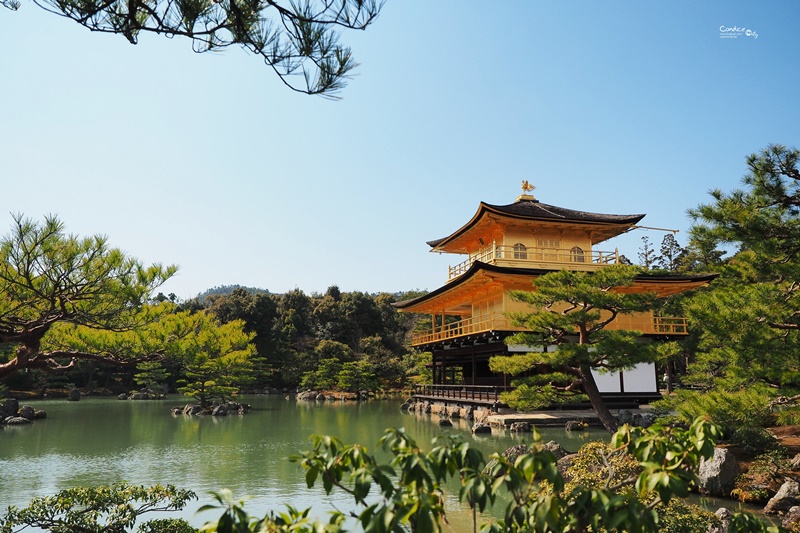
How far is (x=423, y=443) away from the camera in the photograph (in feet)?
41.3

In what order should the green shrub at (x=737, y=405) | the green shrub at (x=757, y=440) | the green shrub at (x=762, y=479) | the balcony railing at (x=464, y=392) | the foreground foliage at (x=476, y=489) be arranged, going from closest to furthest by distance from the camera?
the foreground foliage at (x=476, y=489)
the green shrub at (x=737, y=405)
the green shrub at (x=762, y=479)
the green shrub at (x=757, y=440)
the balcony railing at (x=464, y=392)

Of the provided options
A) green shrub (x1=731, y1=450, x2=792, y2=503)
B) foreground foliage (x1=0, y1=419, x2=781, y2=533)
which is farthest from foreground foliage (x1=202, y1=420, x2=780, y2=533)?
green shrub (x1=731, y1=450, x2=792, y2=503)

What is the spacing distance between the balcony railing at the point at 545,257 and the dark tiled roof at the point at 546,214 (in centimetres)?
114

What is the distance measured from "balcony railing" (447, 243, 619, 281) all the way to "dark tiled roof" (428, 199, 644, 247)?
1.14 meters

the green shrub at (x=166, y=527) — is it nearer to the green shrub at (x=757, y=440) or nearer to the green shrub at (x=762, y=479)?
the green shrub at (x=762, y=479)

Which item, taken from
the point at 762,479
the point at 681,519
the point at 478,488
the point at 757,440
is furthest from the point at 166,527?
the point at 757,440

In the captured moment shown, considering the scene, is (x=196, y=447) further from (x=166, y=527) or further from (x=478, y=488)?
(x=478, y=488)

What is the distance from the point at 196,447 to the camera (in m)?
12.9

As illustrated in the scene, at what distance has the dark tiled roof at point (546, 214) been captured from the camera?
62.2 feet

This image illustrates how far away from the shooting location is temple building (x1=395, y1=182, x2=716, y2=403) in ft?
58.0

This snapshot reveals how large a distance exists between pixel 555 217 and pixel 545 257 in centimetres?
148

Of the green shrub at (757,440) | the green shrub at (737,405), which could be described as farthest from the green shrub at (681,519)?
the green shrub at (757,440)

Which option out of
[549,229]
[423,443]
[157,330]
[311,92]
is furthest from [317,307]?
[311,92]

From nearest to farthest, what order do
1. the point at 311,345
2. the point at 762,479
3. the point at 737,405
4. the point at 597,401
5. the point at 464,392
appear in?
the point at 737,405 → the point at 762,479 → the point at 597,401 → the point at 464,392 → the point at 311,345
